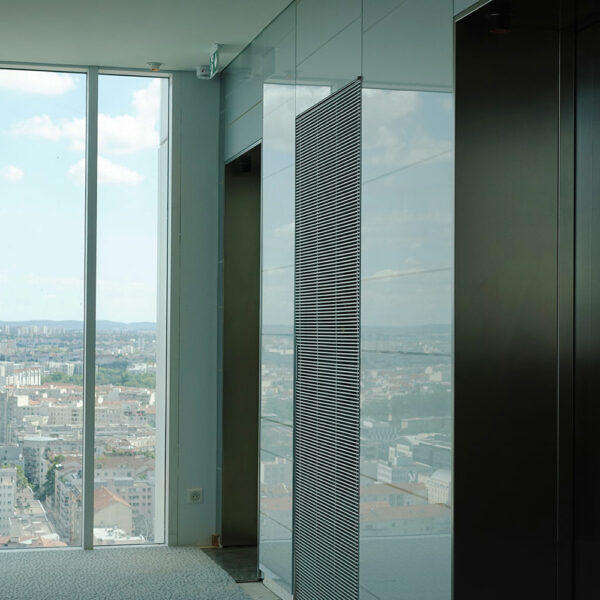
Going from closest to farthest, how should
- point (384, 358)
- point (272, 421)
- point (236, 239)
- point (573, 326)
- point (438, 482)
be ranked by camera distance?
point (573, 326) → point (438, 482) → point (384, 358) → point (272, 421) → point (236, 239)

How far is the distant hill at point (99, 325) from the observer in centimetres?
579

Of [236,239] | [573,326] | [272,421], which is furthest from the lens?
[236,239]

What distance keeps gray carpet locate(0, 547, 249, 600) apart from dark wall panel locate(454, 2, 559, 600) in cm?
217

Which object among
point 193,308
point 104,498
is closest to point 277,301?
point 193,308

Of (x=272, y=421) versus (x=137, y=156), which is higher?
(x=137, y=156)

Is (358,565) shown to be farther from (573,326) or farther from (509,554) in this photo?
(573,326)

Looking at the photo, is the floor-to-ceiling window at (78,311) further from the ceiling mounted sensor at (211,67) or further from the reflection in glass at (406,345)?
the reflection in glass at (406,345)

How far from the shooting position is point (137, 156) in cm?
596

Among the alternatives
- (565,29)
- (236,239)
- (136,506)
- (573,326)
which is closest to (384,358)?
(573,326)

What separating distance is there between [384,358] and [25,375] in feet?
10.4

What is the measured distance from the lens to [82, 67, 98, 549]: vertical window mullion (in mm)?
5711

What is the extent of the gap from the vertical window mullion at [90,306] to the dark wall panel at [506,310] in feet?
11.3

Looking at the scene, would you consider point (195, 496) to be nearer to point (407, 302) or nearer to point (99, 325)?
point (99, 325)

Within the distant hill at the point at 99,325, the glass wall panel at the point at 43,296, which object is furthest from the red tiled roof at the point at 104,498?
the distant hill at the point at 99,325
